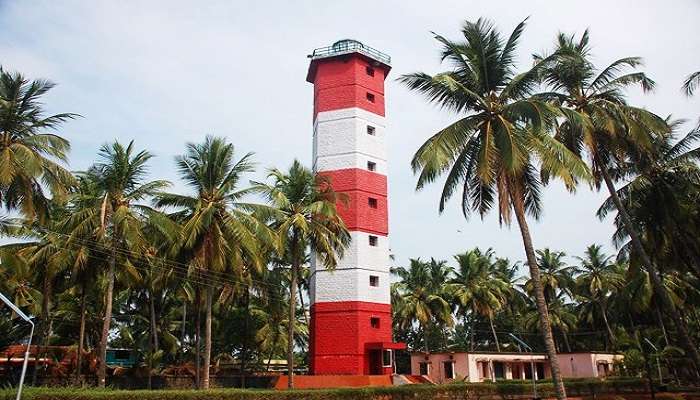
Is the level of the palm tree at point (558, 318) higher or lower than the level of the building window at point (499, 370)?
higher

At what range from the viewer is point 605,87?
22750 millimetres

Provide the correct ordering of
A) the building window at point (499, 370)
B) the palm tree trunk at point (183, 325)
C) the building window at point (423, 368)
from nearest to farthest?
the palm tree trunk at point (183, 325), the building window at point (423, 368), the building window at point (499, 370)

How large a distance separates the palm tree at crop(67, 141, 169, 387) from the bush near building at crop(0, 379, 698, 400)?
494 cm

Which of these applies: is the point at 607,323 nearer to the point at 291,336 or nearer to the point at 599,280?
the point at 599,280

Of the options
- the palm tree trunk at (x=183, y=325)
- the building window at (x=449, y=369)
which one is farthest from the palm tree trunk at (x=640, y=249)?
the palm tree trunk at (x=183, y=325)

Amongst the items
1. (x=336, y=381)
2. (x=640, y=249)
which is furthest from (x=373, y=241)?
(x=640, y=249)

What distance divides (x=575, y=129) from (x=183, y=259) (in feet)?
62.1

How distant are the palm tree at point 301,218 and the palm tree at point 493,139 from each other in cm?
1009

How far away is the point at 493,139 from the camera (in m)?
18.1

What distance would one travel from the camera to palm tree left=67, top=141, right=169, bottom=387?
80.0 feet

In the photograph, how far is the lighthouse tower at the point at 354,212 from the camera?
32.1 meters

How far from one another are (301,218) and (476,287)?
1045 inches

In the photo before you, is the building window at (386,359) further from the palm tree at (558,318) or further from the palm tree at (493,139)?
the palm tree at (558,318)

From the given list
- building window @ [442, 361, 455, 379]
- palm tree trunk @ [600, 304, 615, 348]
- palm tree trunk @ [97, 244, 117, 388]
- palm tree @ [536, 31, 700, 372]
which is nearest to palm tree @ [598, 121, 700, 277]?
palm tree @ [536, 31, 700, 372]
